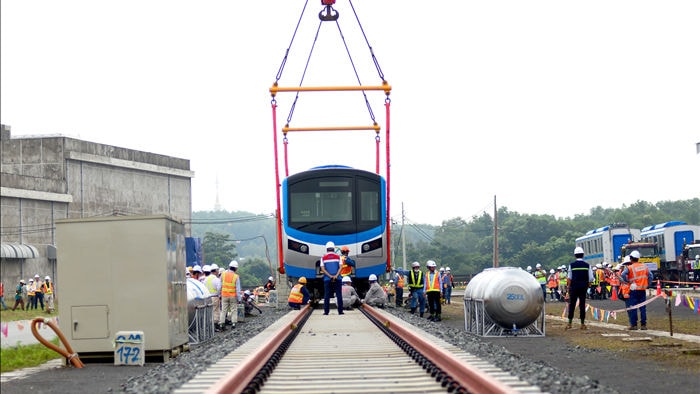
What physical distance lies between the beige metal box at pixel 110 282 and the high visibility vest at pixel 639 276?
9.79m

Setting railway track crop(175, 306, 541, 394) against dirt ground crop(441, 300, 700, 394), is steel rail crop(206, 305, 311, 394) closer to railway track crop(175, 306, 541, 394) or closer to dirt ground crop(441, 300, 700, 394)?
railway track crop(175, 306, 541, 394)

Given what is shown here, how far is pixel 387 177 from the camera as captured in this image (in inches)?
1056

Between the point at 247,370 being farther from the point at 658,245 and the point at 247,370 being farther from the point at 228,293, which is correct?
the point at 658,245

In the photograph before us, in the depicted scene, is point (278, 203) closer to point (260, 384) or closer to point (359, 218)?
point (359, 218)

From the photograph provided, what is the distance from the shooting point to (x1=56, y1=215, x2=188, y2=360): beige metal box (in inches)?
566

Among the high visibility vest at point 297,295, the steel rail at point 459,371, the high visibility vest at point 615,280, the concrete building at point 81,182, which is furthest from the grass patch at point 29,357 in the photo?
the concrete building at point 81,182

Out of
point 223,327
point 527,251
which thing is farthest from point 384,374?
point 527,251

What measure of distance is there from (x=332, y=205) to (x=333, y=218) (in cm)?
37

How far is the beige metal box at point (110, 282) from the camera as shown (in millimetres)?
14367

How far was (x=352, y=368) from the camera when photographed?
11.7m

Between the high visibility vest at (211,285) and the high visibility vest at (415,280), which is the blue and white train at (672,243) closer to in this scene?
the high visibility vest at (415,280)

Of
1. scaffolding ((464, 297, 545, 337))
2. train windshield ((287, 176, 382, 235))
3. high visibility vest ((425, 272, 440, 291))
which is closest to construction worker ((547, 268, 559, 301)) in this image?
train windshield ((287, 176, 382, 235))

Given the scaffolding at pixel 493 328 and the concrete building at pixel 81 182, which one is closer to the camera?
the scaffolding at pixel 493 328

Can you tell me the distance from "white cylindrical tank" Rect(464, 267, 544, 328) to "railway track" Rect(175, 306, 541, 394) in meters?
2.46
